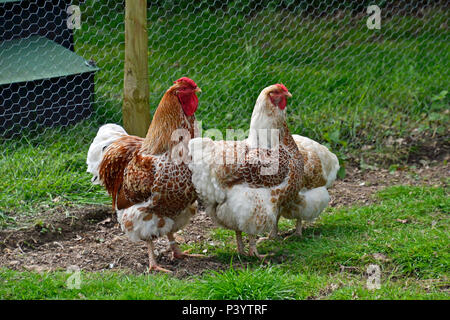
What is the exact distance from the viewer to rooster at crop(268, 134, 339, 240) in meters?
4.21

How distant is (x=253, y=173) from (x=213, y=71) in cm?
308

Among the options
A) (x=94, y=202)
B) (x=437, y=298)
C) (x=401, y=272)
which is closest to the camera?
(x=437, y=298)

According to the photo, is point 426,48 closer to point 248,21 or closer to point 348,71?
point 348,71

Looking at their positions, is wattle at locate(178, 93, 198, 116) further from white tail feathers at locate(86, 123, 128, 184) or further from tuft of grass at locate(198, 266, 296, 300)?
tuft of grass at locate(198, 266, 296, 300)

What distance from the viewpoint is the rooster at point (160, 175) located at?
12.4 feet

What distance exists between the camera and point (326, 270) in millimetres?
3766

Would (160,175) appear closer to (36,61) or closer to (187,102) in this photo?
(187,102)

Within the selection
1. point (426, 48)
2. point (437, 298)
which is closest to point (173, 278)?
point (437, 298)

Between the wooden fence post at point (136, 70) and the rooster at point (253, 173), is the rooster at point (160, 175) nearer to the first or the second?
the rooster at point (253, 173)

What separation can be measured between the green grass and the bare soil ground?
0.63 ft

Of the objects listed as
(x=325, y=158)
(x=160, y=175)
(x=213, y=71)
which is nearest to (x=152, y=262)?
(x=160, y=175)

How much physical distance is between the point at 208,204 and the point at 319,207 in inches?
35.3

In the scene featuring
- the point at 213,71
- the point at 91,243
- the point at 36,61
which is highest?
the point at 36,61

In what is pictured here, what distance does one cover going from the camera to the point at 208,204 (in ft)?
12.7
